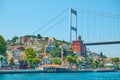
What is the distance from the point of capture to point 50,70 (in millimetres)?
83750

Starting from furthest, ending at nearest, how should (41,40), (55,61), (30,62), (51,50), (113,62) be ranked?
(113,62)
(41,40)
(51,50)
(55,61)
(30,62)

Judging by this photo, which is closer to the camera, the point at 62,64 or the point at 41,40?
the point at 62,64

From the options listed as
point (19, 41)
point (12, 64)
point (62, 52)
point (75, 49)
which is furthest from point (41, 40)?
point (12, 64)

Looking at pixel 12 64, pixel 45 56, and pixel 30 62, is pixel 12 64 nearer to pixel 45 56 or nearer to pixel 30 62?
pixel 30 62

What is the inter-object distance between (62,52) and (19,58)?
31.4ft

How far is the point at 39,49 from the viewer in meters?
113

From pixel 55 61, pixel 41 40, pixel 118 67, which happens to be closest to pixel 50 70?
pixel 55 61

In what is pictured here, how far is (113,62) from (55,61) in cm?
4025

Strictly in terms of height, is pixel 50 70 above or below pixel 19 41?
below

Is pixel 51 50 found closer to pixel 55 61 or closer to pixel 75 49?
pixel 75 49

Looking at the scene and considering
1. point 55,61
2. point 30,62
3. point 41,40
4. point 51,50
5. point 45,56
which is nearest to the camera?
point 30,62

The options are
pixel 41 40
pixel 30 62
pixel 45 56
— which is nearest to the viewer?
pixel 30 62

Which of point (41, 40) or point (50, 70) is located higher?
point (41, 40)

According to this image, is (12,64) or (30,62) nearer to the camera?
(30,62)
